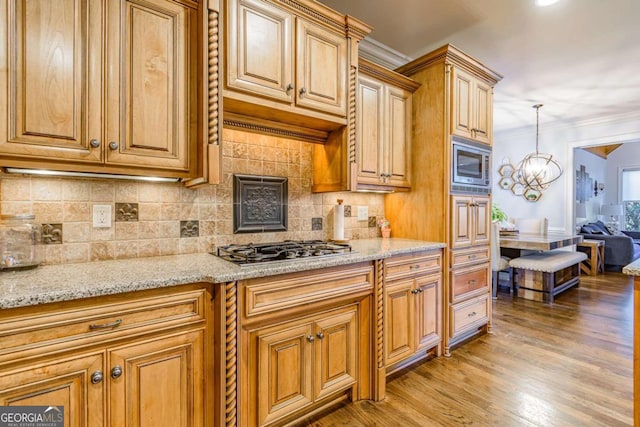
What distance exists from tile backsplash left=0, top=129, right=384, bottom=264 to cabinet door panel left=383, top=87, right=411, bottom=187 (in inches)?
22.8

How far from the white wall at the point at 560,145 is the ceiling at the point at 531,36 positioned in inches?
43.9

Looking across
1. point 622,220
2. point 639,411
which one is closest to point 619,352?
point 639,411

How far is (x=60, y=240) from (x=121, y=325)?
73 cm

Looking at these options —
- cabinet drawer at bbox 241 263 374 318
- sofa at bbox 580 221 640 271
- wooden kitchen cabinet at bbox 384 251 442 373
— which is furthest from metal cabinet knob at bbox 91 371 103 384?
sofa at bbox 580 221 640 271

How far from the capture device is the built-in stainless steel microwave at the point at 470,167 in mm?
2617

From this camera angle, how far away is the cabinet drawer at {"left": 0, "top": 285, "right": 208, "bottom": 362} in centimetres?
105

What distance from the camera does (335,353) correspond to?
1.86 metres

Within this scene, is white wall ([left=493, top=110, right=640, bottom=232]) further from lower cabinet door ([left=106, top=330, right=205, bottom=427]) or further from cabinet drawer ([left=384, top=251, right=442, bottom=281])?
lower cabinet door ([left=106, top=330, right=205, bottom=427])

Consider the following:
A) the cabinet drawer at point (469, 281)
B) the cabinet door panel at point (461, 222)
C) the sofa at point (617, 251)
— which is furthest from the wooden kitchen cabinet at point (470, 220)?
the sofa at point (617, 251)

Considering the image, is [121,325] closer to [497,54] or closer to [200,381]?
[200,381]

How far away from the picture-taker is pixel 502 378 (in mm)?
2252

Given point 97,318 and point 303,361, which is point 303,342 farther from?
point 97,318

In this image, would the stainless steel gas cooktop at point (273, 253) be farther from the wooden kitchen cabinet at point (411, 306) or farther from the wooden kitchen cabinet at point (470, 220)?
the wooden kitchen cabinet at point (470, 220)

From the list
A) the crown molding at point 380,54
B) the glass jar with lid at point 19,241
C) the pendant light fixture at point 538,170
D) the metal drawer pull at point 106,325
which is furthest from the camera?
the pendant light fixture at point 538,170
